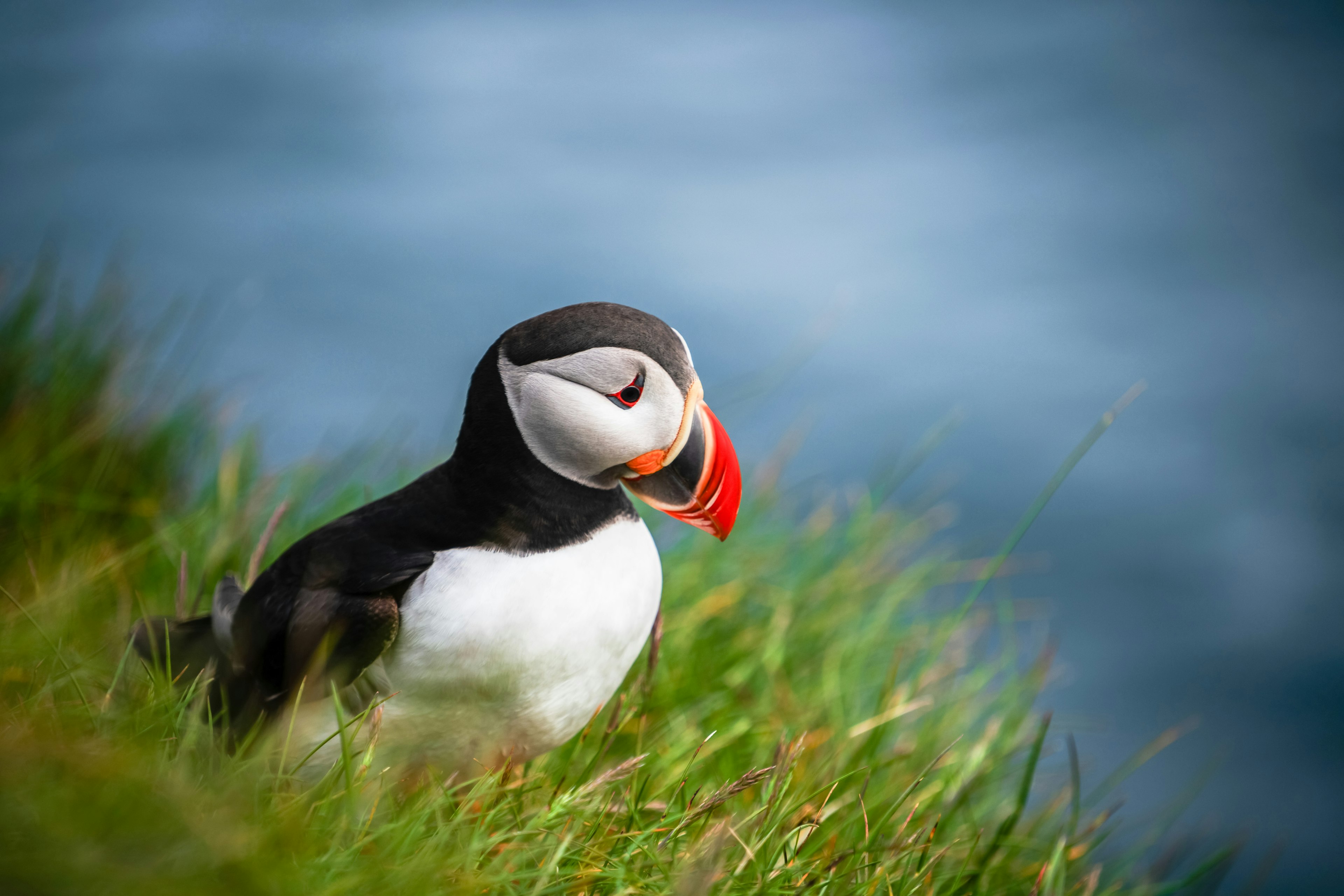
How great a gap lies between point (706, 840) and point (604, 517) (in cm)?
57

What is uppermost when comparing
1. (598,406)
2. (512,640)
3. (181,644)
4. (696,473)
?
(598,406)

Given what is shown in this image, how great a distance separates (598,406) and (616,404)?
32 mm

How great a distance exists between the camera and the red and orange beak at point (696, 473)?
1.66 metres

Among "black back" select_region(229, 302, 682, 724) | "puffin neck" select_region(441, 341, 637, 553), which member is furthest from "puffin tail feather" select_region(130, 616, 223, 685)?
"puffin neck" select_region(441, 341, 637, 553)

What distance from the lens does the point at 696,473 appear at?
1673mm

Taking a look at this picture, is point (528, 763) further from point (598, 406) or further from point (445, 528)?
point (598, 406)

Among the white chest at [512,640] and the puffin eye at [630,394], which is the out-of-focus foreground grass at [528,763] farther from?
the puffin eye at [630,394]

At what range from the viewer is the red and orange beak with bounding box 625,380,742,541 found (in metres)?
1.66

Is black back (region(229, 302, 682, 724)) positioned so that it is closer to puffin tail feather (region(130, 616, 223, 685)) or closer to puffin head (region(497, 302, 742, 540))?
puffin head (region(497, 302, 742, 540))

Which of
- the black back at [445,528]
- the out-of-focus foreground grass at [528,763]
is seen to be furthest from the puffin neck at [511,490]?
the out-of-focus foreground grass at [528,763]

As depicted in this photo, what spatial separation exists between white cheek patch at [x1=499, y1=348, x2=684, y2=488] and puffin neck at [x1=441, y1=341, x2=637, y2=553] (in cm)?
6

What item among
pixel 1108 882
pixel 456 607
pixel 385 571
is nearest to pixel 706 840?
pixel 456 607

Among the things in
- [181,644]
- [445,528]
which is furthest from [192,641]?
[445,528]

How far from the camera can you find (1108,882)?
94.8 inches
